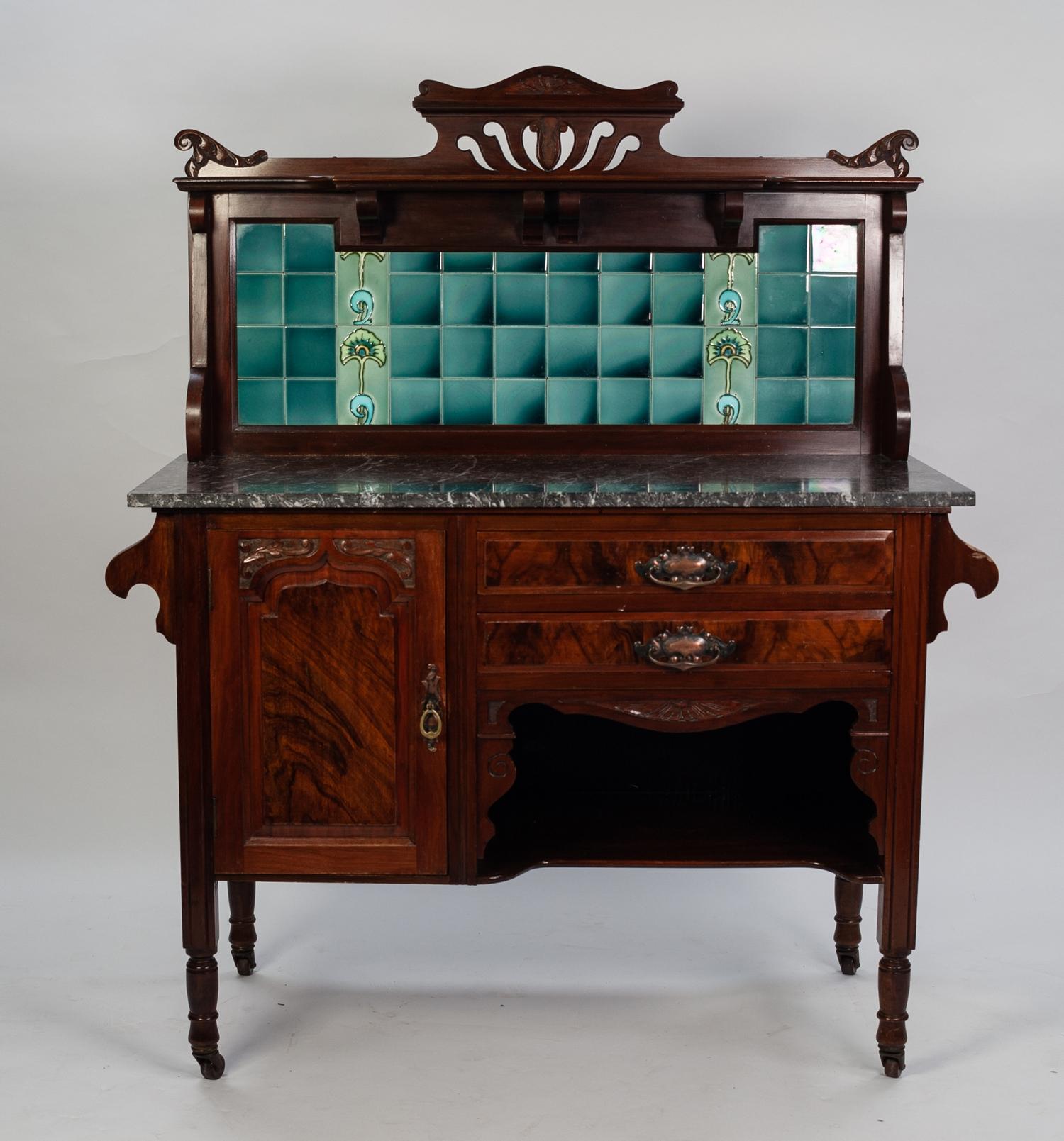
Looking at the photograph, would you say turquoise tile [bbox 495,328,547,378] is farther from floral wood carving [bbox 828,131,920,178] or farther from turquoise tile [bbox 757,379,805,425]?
floral wood carving [bbox 828,131,920,178]

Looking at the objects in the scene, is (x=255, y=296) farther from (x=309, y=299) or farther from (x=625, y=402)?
(x=625, y=402)

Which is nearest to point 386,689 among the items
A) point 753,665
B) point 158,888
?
point 753,665

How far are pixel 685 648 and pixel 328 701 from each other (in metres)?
0.65

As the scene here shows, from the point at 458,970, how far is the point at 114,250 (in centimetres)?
196

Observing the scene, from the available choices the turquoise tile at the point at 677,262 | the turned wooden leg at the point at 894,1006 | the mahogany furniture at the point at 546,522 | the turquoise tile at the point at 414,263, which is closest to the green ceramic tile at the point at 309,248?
the mahogany furniture at the point at 546,522

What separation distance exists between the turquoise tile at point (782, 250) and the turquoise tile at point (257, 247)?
1041mm

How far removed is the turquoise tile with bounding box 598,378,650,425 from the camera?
3613 mm

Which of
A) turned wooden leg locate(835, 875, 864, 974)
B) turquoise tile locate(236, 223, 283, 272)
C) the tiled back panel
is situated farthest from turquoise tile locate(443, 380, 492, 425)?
turned wooden leg locate(835, 875, 864, 974)

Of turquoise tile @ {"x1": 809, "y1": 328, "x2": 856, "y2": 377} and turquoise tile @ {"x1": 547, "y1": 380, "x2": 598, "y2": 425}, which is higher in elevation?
turquoise tile @ {"x1": 809, "y1": 328, "x2": 856, "y2": 377}

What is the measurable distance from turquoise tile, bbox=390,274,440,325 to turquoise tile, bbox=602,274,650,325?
0.37m

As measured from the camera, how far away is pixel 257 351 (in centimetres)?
358

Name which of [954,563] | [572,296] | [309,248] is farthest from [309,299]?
[954,563]

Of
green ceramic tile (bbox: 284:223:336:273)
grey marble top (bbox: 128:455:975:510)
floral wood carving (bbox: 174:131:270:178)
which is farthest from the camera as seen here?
green ceramic tile (bbox: 284:223:336:273)

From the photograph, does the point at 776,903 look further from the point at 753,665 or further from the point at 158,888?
the point at 158,888
